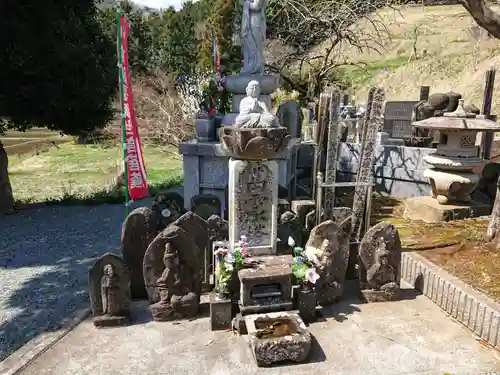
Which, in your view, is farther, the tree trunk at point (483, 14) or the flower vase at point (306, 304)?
the tree trunk at point (483, 14)

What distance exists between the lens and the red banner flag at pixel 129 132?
7.13 m

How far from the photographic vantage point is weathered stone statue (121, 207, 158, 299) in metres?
5.49

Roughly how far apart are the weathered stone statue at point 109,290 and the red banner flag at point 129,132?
2.69 m

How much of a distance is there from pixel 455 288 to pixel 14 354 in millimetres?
5467

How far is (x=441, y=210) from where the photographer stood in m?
8.50

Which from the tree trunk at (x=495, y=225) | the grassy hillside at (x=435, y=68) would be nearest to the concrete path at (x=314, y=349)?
the tree trunk at (x=495, y=225)

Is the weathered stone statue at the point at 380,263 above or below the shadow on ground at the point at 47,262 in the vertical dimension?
above

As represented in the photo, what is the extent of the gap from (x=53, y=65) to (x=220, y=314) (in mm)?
7746

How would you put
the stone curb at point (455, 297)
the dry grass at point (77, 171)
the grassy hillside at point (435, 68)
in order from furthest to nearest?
the grassy hillside at point (435, 68) < the dry grass at point (77, 171) < the stone curb at point (455, 297)

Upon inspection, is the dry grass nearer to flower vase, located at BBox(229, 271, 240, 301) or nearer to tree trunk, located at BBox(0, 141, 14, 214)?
tree trunk, located at BBox(0, 141, 14, 214)

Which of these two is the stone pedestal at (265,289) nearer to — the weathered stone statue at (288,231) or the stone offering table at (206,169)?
the weathered stone statue at (288,231)

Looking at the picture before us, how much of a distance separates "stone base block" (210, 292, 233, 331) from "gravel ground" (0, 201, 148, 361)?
2029mm

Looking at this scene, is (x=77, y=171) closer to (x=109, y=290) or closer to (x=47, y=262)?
(x=47, y=262)

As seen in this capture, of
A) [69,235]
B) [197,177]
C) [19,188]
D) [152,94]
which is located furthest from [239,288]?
[152,94]
